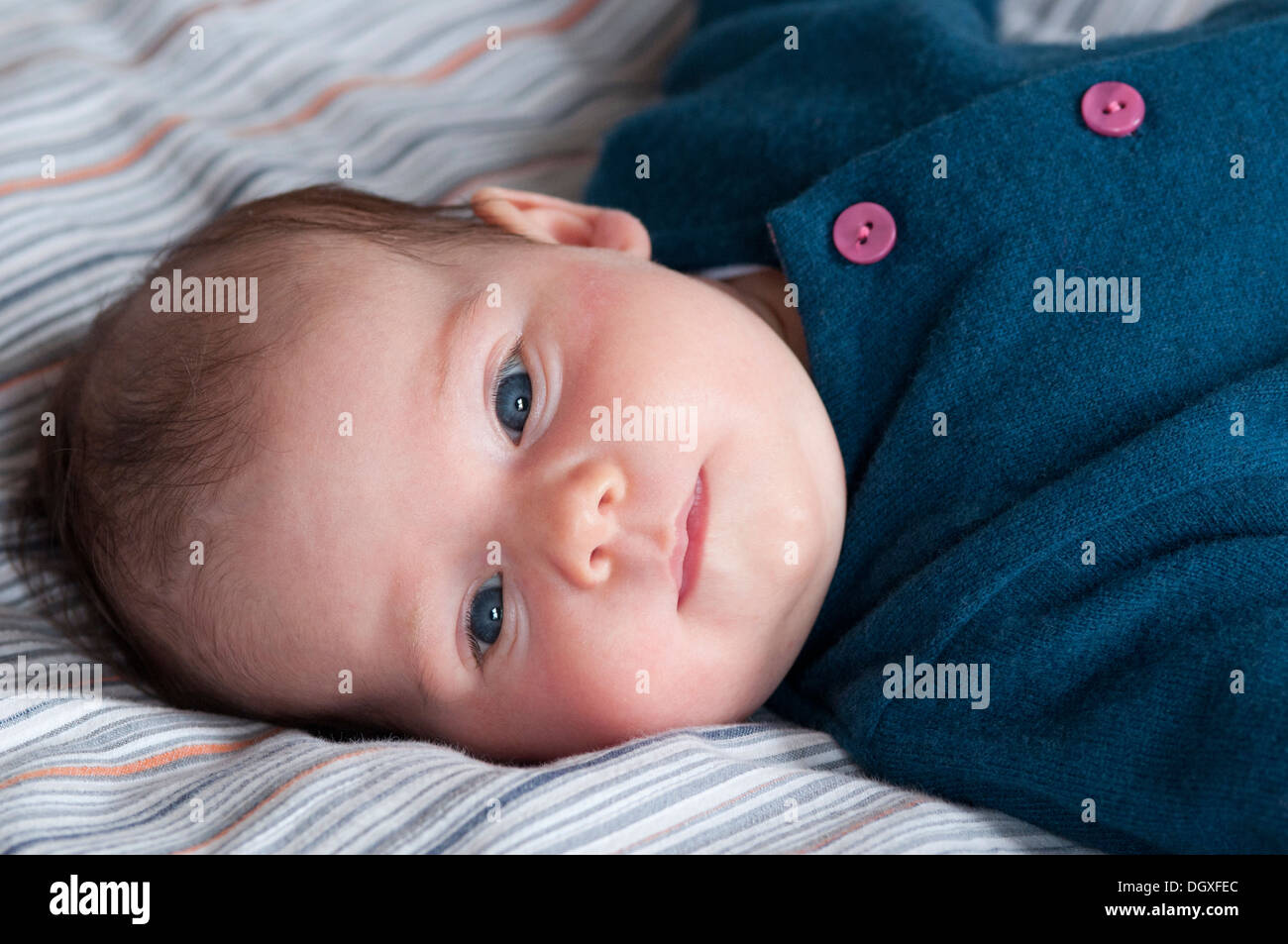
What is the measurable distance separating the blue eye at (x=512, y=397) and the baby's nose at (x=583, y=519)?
0.09 metres

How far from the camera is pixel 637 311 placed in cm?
120

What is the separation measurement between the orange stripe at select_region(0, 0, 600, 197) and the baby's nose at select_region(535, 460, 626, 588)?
1.01m

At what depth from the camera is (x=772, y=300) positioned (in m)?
1.51

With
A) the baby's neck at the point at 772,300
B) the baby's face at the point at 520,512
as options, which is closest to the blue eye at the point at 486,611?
the baby's face at the point at 520,512

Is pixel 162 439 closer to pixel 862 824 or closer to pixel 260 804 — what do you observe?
pixel 260 804

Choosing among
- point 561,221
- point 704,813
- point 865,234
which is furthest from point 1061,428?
point 561,221

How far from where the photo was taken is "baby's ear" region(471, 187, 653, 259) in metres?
1.44

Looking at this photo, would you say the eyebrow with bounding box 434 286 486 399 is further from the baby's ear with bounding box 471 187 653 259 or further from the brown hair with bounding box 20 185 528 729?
the baby's ear with bounding box 471 187 653 259

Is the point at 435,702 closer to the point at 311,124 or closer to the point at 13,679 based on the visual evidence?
the point at 13,679

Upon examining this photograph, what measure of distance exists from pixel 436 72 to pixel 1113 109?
3.74ft

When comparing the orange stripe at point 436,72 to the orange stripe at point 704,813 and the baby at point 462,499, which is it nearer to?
the baby at point 462,499

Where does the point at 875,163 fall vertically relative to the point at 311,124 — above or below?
below

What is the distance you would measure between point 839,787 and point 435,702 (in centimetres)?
40
